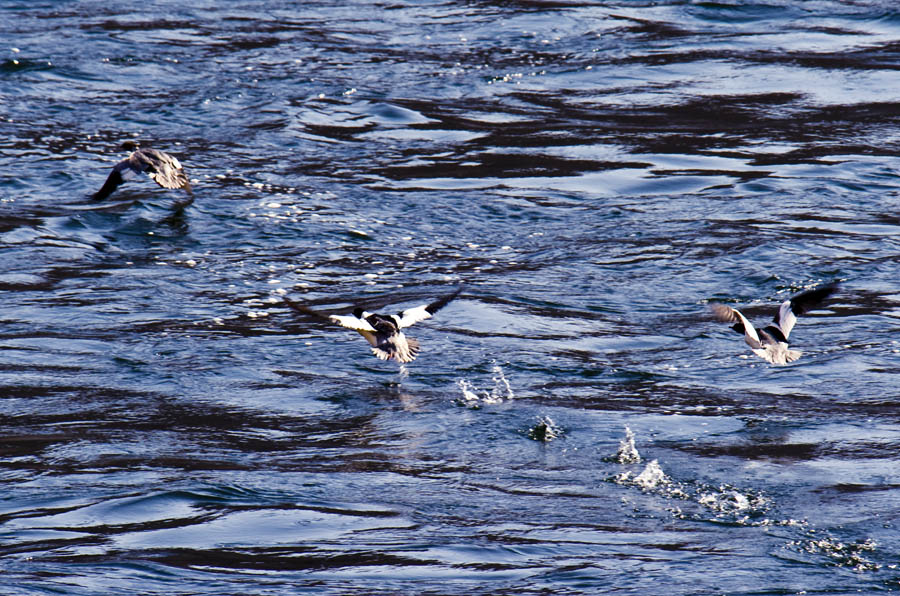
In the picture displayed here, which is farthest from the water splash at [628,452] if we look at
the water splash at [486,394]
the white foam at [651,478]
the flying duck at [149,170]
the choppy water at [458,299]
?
the flying duck at [149,170]

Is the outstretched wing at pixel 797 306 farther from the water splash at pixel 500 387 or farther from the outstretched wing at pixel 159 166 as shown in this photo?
the outstretched wing at pixel 159 166

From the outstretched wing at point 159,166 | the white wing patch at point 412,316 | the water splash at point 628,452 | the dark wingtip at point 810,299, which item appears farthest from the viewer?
the outstretched wing at point 159,166

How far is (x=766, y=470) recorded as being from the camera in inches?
257

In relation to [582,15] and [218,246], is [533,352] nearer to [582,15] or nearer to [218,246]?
[218,246]

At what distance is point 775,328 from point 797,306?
31 cm

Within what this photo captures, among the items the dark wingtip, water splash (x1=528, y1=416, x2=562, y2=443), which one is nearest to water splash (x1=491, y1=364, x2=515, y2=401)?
water splash (x1=528, y1=416, x2=562, y2=443)

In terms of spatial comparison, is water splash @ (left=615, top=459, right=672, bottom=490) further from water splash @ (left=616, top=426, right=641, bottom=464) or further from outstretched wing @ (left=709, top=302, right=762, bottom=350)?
outstretched wing @ (left=709, top=302, right=762, bottom=350)

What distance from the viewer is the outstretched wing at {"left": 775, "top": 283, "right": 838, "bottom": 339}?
7.72 meters

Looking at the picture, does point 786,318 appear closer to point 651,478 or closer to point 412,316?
point 651,478

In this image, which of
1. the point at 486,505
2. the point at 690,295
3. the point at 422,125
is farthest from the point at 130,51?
the point at 486,505

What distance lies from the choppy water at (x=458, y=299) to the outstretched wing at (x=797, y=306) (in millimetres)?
375

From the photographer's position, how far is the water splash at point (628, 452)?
6668 mm

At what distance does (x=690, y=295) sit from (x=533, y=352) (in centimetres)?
163

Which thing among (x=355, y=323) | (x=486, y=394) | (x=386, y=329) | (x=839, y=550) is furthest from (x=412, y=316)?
(x=839, y=550)
